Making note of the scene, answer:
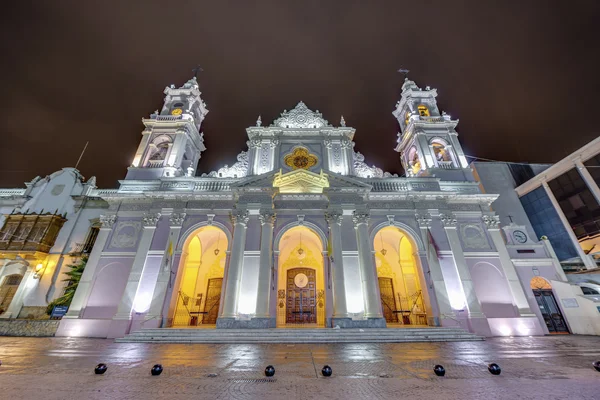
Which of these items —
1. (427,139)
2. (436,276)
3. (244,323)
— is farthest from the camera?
(427,139)

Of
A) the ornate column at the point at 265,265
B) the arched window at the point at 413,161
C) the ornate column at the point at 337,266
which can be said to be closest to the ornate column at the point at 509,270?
the arched window at the point at 413,161

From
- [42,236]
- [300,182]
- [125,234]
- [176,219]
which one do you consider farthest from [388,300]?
[42,236]

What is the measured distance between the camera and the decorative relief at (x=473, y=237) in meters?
15.9

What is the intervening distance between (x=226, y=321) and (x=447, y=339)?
10044 millimetres

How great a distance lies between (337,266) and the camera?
47.1ft

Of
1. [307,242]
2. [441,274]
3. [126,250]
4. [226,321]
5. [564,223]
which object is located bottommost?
[226,321]

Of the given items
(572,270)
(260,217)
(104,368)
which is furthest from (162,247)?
(572,270)

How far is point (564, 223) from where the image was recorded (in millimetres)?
18938

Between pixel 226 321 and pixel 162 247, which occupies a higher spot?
pixel 162 247

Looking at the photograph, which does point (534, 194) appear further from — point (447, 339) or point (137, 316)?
point (137, 316)

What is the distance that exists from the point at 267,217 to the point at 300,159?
6.01m

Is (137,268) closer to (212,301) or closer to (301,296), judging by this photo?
(212,301)

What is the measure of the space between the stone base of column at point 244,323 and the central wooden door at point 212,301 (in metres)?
4.23

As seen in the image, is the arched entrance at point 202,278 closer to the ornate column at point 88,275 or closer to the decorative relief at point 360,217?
the ornate column at point 88,275
